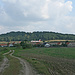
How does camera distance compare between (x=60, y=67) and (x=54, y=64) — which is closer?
(x=60, y=67)

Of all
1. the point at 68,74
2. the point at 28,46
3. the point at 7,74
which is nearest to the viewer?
the point at 7,74

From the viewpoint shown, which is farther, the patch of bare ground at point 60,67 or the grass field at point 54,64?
the grass field at point 54,64

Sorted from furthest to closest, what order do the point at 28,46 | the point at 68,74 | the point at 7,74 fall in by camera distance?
the point at 28,46 < the point at 68,74 < the point at 7,74

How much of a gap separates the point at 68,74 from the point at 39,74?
8.99ft

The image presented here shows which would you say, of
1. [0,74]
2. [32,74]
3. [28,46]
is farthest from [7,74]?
[28,46]

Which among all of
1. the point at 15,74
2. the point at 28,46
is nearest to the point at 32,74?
the point at 15,74

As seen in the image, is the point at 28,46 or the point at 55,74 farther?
the point at 28,46

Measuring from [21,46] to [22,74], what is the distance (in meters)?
100

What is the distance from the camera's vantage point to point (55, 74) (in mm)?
13430

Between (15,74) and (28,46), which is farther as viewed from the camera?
(28,46)

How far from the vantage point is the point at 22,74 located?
1301 centimetres

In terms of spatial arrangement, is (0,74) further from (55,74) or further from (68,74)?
(68,74)

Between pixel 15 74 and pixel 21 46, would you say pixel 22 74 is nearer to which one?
pixel 15 74

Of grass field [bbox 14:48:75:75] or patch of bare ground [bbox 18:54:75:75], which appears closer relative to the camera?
patch of bare ground [bbox 18:54:75:75]
